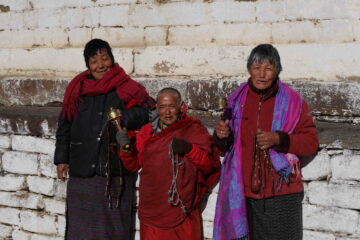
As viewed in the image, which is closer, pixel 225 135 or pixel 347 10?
pixel 225 135

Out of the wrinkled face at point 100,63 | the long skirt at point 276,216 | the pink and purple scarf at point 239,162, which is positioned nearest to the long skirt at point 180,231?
the pink and purple scarf at point 239,162

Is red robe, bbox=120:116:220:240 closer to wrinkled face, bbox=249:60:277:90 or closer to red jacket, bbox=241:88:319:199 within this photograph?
red jacket, bbox=241:88:319:199

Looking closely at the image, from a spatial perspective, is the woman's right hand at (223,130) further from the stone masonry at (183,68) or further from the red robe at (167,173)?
the stone masonry at (183,68)

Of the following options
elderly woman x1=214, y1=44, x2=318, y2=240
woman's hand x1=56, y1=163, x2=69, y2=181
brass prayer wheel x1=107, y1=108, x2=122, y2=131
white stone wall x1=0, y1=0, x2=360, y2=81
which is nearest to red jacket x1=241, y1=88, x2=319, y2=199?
elderly woman x1=214, y1=44, x2=318, y2=240

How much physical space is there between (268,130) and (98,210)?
160cm

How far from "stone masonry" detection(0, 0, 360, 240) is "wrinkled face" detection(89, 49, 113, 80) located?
1.72 ft

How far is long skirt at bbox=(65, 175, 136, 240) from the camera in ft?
13.9

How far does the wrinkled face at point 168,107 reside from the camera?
376 cm

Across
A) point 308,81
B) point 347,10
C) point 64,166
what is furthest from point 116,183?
point 347,10

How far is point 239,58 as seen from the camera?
14.7ft

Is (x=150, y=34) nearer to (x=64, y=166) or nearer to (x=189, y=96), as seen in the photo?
(x=189, y=96)

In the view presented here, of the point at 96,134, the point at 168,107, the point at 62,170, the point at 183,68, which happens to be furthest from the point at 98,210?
the point at 183,68

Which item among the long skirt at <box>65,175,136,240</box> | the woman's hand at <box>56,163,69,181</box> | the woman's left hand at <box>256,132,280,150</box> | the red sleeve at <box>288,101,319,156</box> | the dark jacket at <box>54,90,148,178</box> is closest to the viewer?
the woman's left hand at <box>256,132,280,150</box>

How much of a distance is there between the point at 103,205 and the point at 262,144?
5.00ft
